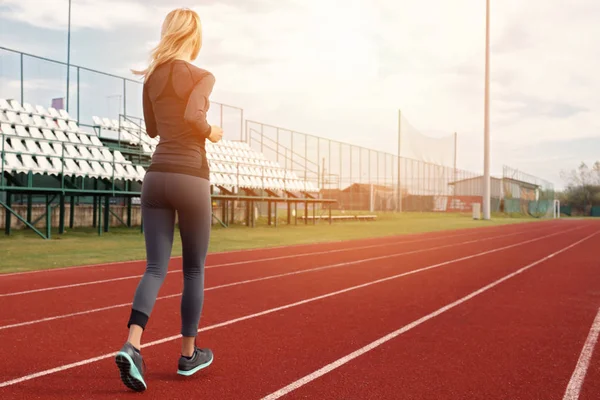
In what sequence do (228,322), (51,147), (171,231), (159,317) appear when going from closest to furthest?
1. (171,231)
2. (228,322)
3. (159,317)
4. (51,147)

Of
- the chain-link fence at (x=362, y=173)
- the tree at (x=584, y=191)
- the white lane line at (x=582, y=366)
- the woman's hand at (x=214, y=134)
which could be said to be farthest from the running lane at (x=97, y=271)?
the tree at (x=584, y=191)

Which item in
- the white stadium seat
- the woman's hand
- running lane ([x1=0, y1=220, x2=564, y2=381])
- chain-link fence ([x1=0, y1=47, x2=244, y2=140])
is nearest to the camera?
the woman's hand

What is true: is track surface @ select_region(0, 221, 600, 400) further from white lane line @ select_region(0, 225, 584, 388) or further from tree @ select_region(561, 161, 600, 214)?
tree @ select_region(561, 161, 600, 214)

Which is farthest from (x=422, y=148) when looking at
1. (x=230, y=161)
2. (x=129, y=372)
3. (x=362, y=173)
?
(x=129, y=372)

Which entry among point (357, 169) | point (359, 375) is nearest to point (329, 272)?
point (359, 375)

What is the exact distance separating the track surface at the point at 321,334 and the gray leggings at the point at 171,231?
466mm

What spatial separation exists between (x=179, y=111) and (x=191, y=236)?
654mm

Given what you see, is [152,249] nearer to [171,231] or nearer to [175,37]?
[171,231]

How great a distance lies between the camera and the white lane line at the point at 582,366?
3114 mm

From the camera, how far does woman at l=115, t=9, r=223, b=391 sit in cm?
295

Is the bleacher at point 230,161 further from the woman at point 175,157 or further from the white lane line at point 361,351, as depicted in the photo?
the woman at point 175,157

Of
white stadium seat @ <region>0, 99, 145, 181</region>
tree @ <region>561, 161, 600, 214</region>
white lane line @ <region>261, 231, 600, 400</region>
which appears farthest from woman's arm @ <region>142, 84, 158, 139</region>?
tree @ <region>561, 161, 600, 214</region>

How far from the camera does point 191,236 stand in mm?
3027

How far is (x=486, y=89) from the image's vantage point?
37.6 metres
